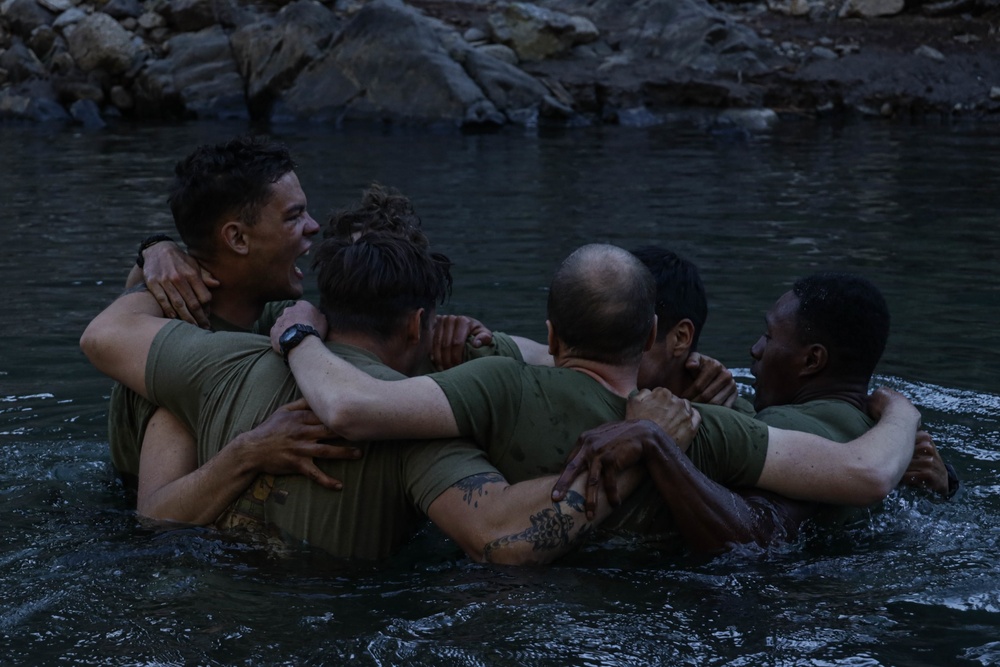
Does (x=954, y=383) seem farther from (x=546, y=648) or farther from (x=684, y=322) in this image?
(x=546, y=648)

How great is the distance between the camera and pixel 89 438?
6797 mm

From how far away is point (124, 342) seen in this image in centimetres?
506

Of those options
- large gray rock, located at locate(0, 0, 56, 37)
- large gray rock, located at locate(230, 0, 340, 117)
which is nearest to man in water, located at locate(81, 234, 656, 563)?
large gray rock, located at locate(230, 0, 340, 117)

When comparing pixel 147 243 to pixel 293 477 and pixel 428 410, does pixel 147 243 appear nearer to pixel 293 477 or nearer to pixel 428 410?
pixel 293 477

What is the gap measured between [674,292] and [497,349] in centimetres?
79

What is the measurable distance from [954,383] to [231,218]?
4.53 meters

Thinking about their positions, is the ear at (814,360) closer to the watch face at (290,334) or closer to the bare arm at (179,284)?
the watch face at (290,334)

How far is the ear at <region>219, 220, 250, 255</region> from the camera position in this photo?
547 centimetres

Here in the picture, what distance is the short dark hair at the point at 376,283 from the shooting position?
4730mm

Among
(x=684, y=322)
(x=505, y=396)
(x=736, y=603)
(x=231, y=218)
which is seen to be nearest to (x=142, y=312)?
(x=231, y=218)

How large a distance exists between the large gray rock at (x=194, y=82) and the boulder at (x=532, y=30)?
4.73 m

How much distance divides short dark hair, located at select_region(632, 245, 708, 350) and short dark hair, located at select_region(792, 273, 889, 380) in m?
0.51

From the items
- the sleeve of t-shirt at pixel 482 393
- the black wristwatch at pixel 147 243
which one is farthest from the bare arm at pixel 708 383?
the black wristwatch at pixel 147 243

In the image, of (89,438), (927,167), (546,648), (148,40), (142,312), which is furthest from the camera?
(148,40)
